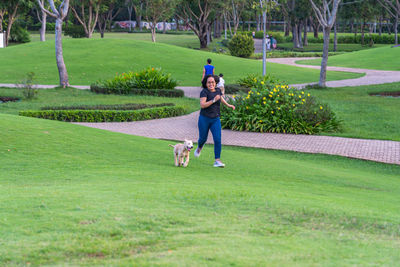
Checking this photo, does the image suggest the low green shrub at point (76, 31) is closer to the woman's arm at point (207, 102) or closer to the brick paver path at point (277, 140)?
the brick paver path at point (277, 140)

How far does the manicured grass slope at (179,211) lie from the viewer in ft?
14.5

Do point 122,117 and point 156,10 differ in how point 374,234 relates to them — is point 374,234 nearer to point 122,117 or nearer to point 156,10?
point 122,117

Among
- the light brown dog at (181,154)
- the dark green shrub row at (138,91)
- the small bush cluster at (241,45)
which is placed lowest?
the dark green shrub row at (138,91)

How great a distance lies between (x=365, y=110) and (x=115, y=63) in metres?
19.8

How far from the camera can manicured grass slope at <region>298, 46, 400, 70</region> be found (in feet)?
147

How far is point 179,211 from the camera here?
225 inches

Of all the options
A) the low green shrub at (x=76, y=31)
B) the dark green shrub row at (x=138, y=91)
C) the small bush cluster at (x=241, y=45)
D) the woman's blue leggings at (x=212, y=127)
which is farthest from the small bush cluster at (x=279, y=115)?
the low green shrub at (x=76, y=31)

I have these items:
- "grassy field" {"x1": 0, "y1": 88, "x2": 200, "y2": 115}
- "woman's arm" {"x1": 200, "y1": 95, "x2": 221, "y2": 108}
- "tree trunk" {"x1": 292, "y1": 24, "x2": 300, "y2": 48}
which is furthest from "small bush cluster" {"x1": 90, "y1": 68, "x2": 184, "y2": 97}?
"tree trunk" {"x1": 292, "y1": 24, "x2": 300, "y2": 48}

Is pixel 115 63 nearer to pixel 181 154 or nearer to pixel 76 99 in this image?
pixel 76 99

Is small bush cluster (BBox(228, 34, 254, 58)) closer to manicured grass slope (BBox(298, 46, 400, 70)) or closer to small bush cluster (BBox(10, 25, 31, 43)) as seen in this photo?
manicured grass slope (BBox(298, 46, 400, 70))

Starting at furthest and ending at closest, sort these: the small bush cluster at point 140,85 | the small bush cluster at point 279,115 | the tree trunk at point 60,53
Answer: the tree trunk at point 60,53 → the small bush cluster at point 140,85 → the small bush cluster at point 279,115

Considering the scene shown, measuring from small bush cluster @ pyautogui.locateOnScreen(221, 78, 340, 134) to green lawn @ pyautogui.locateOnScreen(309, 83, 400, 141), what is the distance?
867 millimetres

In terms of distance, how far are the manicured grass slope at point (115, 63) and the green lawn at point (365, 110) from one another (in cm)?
601

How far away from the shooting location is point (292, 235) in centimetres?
506
